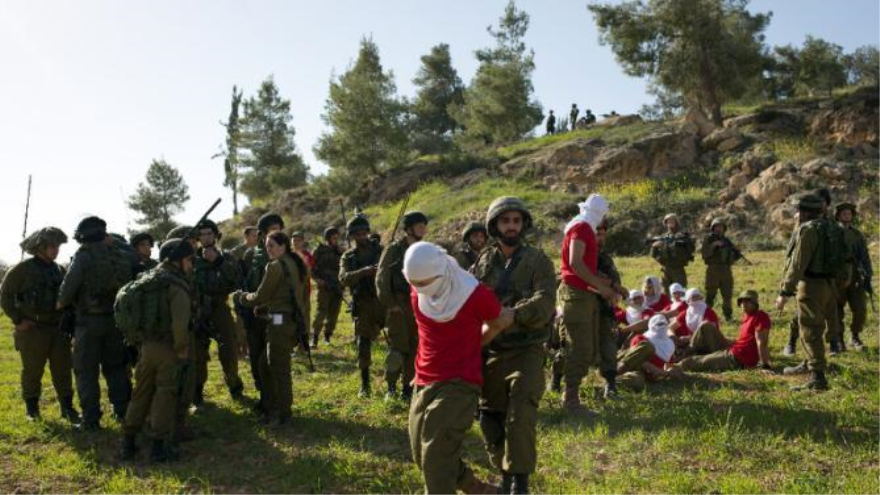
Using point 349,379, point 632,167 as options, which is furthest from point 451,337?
point 632,167

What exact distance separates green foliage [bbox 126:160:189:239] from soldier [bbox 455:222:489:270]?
158 ft

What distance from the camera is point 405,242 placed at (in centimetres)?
718

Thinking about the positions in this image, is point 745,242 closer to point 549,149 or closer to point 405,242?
point 549,149

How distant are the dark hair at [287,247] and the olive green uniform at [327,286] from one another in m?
4.45

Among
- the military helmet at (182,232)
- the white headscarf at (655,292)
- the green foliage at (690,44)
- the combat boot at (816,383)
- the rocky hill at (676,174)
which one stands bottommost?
the combat boot at (816,383)

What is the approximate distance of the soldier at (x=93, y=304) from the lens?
23.0 ft

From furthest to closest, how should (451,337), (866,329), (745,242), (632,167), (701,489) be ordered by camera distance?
1. (632,167)
2. (745,242)
3. (866,329)
4. (701,489)
5. (451,337)

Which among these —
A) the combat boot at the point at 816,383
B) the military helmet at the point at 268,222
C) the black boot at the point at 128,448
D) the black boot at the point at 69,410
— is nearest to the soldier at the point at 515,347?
the military helmet at the point at 268,222

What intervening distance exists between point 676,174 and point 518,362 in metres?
23.4

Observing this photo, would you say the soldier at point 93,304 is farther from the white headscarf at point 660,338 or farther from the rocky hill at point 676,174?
the rocky hill at point 676,174

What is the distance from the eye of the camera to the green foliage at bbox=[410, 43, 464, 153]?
169 feet

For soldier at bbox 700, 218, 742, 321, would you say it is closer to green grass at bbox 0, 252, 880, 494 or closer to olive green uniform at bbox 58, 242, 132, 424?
green grass at bbox 0, 252, 880, 494

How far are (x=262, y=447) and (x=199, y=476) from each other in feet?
2.53

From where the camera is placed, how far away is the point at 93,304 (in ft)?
23.2
